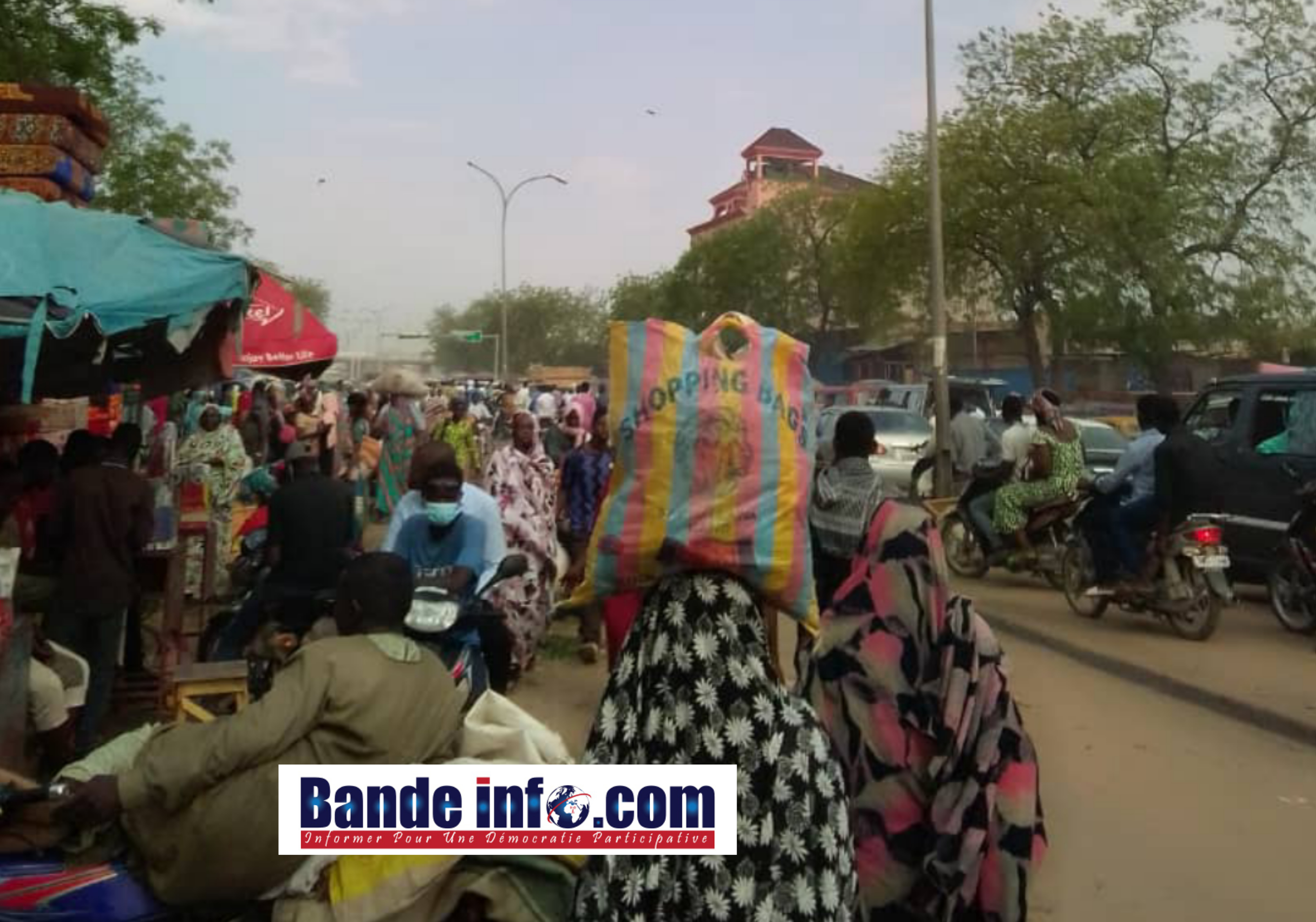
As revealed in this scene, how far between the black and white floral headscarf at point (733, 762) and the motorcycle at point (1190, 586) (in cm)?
696

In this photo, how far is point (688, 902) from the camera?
2367mm

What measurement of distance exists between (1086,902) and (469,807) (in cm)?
230

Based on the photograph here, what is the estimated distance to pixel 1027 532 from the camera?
1112 centimetres

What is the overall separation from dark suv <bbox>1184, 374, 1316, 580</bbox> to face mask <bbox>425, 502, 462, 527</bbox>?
639 centimetres

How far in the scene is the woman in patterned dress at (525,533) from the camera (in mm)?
7617

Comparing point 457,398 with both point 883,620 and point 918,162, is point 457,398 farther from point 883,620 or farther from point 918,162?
point 918,162

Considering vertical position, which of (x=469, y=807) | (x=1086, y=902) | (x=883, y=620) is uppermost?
(x=883, y=620)

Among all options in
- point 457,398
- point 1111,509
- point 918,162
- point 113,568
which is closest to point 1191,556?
point 1111,509

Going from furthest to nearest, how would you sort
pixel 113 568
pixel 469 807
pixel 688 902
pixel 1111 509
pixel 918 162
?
pixel 918 162
pixel 1111 509
pixel 113 568
pixel 469 807
pixel 688 902

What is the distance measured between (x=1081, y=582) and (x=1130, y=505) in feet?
2.79

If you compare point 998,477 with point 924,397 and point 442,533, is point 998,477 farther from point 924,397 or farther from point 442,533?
A: point 924,397

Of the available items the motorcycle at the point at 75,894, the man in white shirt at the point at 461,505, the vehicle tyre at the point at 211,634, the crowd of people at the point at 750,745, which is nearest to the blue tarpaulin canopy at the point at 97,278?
the man in white shirt at the point at 461,505

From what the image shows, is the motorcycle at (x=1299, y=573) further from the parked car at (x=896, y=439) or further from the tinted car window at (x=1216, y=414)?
the parked car at (x=896, y=439)

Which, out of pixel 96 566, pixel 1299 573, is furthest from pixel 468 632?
pixel 1299 573
